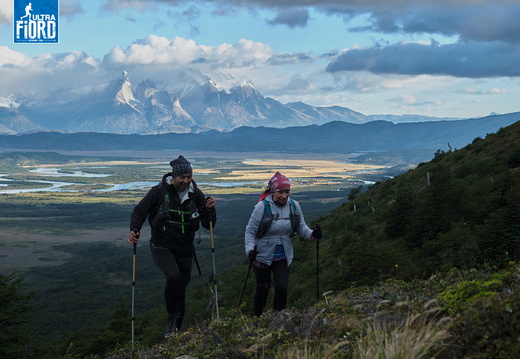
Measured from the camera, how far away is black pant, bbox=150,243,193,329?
9.59m

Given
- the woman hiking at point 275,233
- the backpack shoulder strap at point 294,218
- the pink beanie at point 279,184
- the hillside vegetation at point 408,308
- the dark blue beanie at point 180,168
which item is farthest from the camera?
the dark blue beanie at point 180,168

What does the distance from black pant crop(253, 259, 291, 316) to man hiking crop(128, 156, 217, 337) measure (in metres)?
1.45

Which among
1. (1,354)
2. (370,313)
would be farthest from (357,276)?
(1,354)

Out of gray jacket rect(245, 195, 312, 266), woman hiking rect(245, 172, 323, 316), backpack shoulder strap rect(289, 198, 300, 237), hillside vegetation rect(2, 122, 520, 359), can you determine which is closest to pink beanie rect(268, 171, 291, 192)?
woman hiking rect(245, 172, 323, 316)

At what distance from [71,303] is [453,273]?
87119 millimetres

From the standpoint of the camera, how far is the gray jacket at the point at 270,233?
9.23 m

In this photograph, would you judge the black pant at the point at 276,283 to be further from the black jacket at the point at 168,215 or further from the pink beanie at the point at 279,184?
the black jacket at the point at 168,215

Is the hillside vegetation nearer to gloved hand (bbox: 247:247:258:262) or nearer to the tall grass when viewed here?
the tall grass

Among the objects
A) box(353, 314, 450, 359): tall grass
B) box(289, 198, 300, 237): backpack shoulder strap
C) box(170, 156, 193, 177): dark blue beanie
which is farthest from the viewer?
box(170, 156, 193, 177): dark blue beanie

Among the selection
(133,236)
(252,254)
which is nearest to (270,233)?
(252,254)

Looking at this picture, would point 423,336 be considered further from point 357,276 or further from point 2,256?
point 2,256

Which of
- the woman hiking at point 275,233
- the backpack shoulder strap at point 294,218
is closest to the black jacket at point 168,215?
the woman hiking at point 275,233

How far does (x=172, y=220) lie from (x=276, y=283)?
226cm

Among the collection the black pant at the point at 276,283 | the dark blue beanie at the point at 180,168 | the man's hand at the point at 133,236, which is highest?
the dark blue beanie at the point at 180,168
